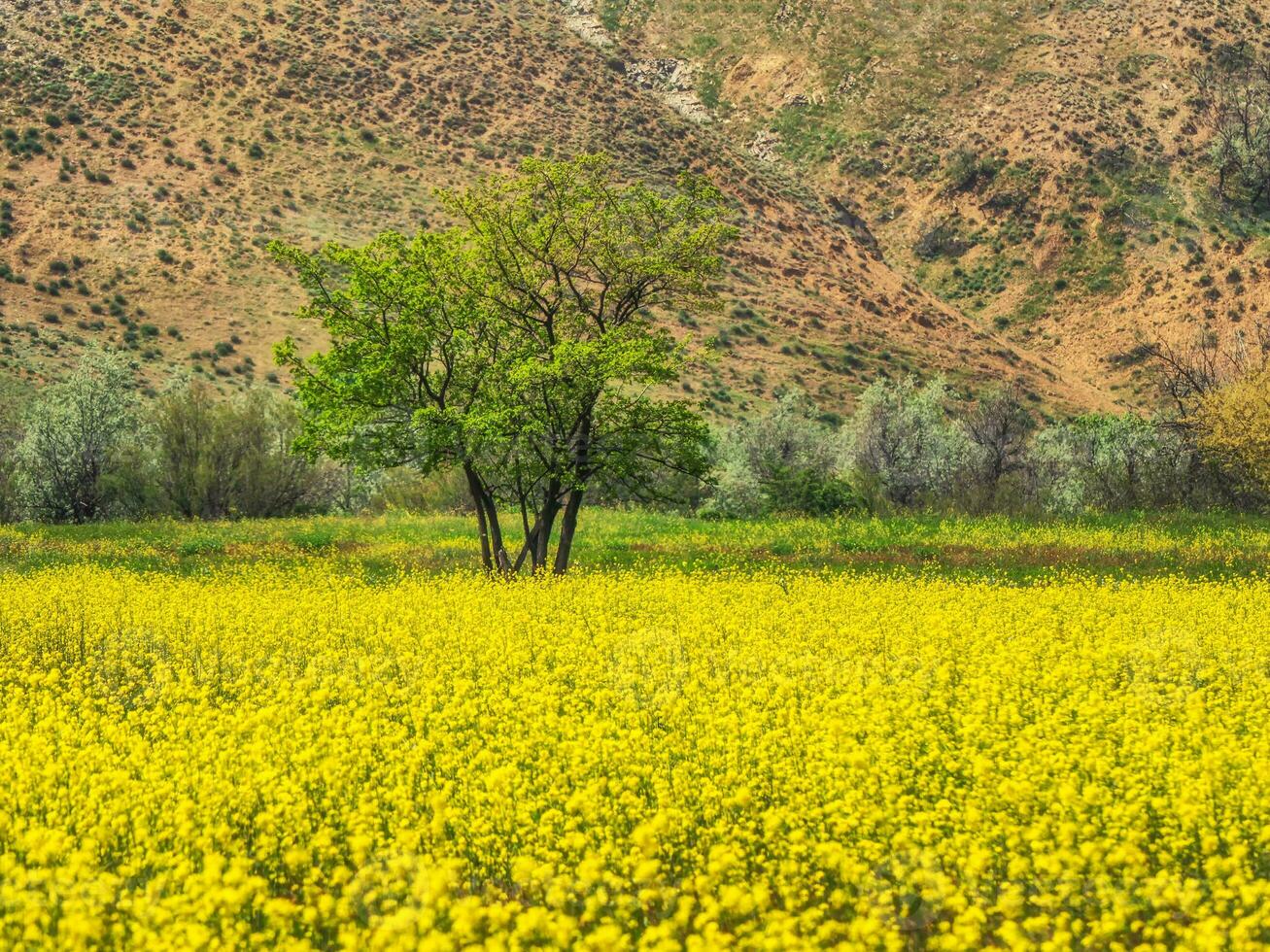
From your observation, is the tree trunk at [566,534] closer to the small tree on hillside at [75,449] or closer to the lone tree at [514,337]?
the lone tree at [514,337]

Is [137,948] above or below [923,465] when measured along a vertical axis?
below

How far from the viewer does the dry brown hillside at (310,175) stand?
184ft

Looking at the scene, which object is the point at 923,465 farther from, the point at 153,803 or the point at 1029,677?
the point at 153,803

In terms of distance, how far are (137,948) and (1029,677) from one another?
8.48 metres

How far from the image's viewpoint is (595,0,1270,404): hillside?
85.0 meters

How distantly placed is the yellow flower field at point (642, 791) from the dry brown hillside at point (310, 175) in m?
44.9

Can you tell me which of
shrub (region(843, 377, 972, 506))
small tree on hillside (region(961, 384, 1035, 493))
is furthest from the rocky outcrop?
small tree on hillside (region(961, 384, 1035, 493))

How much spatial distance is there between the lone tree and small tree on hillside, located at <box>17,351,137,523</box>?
62.9 feet

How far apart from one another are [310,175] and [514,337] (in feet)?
164

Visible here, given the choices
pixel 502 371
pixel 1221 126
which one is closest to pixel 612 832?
pixel 502 371

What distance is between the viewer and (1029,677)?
10.5 metres

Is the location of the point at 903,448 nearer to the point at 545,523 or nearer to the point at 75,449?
the point at 545,523

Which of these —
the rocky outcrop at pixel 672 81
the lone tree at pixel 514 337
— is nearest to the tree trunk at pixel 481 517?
the lone tree at pixel 514 337

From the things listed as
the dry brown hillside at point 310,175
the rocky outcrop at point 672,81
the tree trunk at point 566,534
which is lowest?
the tree trunk at point 566,534
